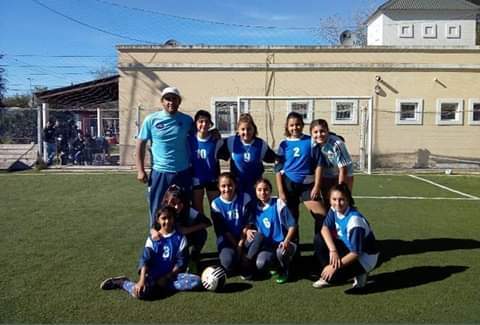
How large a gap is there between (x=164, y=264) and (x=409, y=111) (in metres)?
15.6

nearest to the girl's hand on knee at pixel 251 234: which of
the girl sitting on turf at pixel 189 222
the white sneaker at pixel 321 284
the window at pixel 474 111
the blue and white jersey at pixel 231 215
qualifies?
the blue and white jersey at pixel 231 215

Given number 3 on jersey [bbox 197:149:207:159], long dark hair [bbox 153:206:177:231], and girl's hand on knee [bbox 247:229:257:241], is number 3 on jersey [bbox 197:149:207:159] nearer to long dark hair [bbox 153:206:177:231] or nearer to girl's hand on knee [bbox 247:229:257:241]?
long dark hair [bbox 153:206:177:231]

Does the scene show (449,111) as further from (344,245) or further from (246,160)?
(344,245)

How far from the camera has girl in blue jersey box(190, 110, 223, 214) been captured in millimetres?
5066

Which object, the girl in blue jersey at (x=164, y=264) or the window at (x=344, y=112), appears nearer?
the girl in blue jersey at (x=164, y=264)

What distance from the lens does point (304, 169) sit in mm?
5121

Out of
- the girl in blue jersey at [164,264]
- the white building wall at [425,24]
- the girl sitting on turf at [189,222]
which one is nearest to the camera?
the girl in blue jersey at [164,264]

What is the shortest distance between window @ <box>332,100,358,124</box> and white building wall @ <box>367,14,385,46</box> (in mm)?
19893

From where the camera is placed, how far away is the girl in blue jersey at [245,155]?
16.5 ft

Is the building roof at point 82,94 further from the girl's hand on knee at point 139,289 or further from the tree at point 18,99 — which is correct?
the tree at point 18,99

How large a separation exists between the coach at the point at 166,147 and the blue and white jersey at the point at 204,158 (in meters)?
0.11

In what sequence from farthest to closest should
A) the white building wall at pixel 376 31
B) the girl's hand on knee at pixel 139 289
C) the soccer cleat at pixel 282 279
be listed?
the white building wall at pixel 376 31, the soccer cleat at pixel 282 279, the girl's hand on knee at pixel 139 289

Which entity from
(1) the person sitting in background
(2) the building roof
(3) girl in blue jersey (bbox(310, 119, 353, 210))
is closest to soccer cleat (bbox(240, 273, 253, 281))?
(3) girl in blue jersey (bbox(310, 119, 353, 210))

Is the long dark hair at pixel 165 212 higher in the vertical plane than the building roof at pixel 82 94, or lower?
lower
